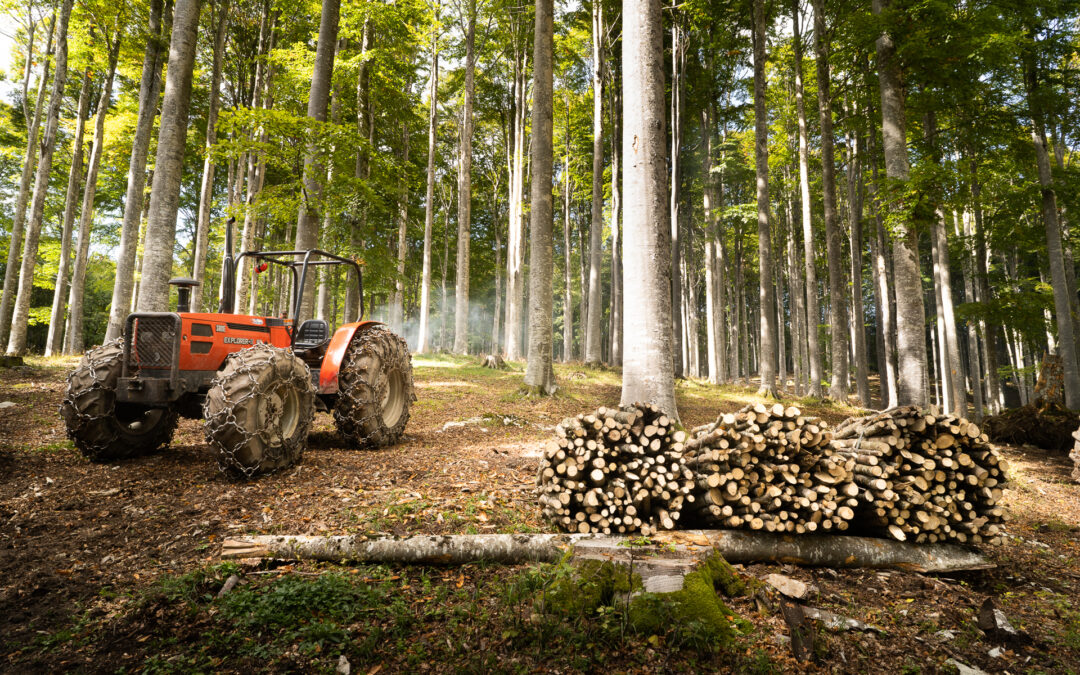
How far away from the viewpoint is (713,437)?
3.49m

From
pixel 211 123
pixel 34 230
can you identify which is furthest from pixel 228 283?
pixel 34 230

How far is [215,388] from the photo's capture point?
411 cm

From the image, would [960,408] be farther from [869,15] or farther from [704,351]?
[704,351]

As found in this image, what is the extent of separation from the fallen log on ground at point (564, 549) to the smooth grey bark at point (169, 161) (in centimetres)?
684

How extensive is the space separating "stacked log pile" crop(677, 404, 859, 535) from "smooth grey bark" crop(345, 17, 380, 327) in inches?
455

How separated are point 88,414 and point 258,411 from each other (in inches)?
72.7

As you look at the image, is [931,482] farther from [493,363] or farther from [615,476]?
[493,363]

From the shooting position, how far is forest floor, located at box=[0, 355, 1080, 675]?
2.22 meters

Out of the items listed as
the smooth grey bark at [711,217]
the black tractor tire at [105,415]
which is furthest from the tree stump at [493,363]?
the black tractor tire at [105,415]

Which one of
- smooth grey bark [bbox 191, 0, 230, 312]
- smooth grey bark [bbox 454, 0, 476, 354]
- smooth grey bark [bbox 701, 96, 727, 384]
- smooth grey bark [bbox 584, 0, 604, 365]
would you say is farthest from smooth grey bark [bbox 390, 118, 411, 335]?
smooth grey bark [bbox 701, 96, 727, 384]

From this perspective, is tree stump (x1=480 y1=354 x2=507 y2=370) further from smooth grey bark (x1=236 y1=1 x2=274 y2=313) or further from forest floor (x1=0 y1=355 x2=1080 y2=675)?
forest floor (x1=0 y1=355 x2=1080 y2=675)

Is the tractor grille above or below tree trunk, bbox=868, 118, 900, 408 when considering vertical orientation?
below

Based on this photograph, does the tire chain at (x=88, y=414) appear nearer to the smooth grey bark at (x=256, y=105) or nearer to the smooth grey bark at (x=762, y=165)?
the smooth grey bark at (x=256, y=105)

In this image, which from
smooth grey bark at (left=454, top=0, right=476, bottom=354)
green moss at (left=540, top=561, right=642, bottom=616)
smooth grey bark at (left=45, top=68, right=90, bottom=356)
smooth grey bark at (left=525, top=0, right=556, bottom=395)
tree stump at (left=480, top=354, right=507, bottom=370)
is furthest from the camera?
smooth grey bark at (left=454, top=0, right=476, bottom=354)
